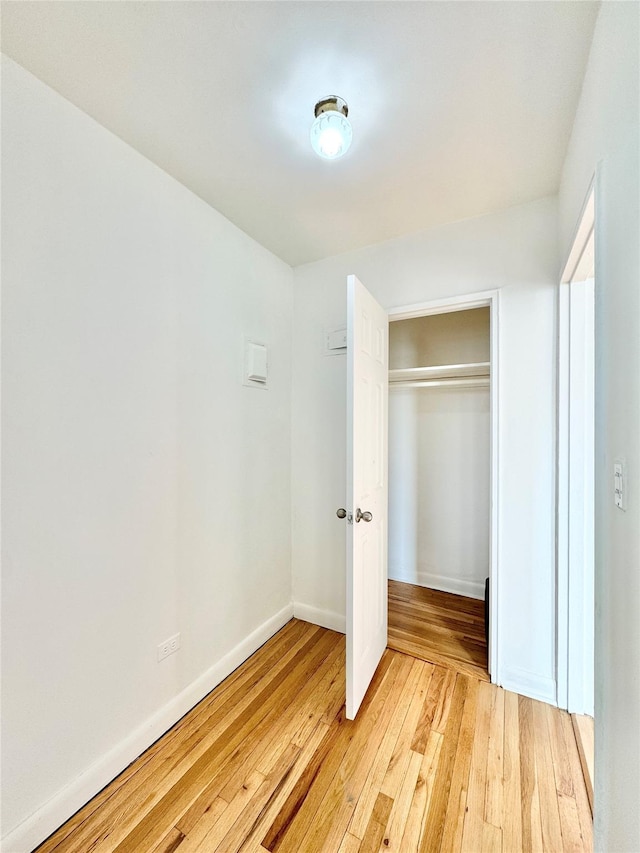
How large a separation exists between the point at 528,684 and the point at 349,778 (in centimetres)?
102

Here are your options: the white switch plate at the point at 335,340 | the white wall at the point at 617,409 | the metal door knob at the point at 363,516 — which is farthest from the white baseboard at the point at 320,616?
Answer: the white switch plate at the point at 335,340

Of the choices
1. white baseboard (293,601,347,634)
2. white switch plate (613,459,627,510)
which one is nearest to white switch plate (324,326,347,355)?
white switch plate (613,459,627,510)

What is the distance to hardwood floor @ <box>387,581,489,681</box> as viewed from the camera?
196 cm

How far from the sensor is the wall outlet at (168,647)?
4.97 feet

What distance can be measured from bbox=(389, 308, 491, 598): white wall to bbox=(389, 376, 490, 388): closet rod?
0.14ft

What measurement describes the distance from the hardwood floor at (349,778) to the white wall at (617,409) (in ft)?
1.37

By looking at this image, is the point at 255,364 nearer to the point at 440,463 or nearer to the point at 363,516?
the point at 363,516

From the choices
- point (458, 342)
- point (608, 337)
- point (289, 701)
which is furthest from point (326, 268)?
point (289, 701)

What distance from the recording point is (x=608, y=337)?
0.91 m

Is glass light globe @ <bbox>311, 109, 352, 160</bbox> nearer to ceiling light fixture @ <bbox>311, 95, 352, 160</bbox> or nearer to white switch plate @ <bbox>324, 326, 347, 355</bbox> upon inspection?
ceiling light fixture @ <bbox>311, 95, 352, 160</bbox>

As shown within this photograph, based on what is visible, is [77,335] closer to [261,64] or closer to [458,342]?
[261,64]

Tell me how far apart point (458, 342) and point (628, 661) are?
2419 mm

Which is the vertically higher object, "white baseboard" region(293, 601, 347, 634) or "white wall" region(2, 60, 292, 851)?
"white wall" region(2, 60, 292, 851)

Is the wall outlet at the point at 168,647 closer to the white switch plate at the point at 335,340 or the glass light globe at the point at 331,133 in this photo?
the white switch plate at the point at 335,340
